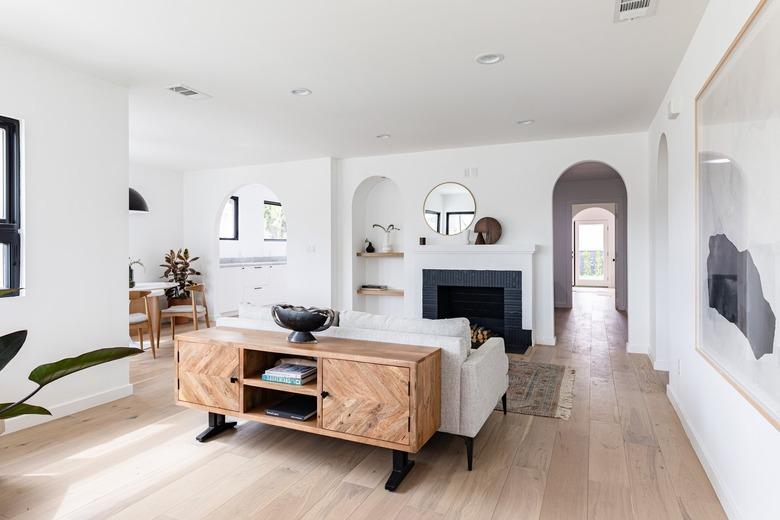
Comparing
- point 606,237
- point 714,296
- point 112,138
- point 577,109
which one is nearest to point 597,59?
point 577,109

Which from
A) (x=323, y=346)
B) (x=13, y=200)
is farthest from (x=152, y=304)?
(x=323, y=346)

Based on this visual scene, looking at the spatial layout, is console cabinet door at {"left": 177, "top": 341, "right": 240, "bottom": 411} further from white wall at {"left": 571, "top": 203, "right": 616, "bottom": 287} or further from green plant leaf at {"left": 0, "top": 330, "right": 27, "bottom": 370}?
white wall at {"left": 571, "top": 203, "right": 616, "bottom": 287}

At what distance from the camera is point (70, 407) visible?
3.19m

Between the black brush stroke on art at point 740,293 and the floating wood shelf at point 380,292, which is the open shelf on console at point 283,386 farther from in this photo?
the floating wood shelf at point 380,292

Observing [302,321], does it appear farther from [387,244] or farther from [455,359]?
[387,244]

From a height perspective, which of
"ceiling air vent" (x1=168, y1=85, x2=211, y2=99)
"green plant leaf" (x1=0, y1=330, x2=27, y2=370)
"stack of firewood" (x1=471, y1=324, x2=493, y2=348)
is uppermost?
"ceiling air vent" (x1=168, y1=85, x2=211, y2=99)

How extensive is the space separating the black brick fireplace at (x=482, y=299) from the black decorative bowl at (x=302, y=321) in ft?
10.3

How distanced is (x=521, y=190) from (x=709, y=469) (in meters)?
3.64

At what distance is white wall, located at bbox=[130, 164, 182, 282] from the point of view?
21.9 ft

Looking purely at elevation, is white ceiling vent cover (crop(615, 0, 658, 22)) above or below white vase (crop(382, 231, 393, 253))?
above

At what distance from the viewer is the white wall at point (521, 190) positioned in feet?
16.3

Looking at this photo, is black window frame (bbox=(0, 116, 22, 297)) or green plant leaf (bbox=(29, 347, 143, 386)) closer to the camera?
green plant leaf (bbox=(29, 347, 143, 386))

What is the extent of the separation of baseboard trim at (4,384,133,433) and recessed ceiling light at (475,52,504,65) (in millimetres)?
3399

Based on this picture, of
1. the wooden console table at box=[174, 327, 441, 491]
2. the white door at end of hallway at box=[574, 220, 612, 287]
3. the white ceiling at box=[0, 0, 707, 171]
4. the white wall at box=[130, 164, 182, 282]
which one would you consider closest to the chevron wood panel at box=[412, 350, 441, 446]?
the wooden console table at box=[174, 327, 441, 491]
